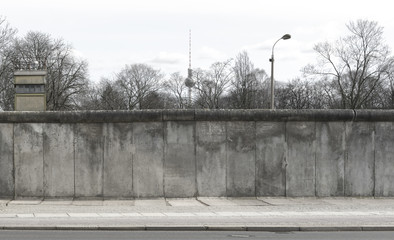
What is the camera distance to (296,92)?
90375 millimetres

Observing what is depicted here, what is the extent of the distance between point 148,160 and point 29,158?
3.67 meters

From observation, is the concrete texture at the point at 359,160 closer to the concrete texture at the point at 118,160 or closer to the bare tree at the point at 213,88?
the concrete texture at the point at 118,160

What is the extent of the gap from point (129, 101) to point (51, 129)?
2981 inches

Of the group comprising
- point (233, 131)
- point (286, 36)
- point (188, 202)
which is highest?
point (286, 36)

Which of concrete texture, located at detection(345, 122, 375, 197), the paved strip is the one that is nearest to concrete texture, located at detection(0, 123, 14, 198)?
the paved strip

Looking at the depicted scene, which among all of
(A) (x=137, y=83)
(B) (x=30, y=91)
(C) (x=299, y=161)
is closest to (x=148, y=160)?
(C) (x=299, y=161)

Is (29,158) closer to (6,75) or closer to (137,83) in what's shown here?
(6,75)

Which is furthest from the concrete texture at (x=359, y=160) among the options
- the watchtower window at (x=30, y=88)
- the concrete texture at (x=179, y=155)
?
the watchtower window at (x=30, y=88)

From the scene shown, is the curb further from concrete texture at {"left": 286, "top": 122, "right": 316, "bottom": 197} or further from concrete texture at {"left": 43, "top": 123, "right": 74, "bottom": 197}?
concrete texture at {"left": 286, "top": 122, "right": 316, "bottom": 197}

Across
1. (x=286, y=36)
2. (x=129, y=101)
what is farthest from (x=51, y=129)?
(x=129, y=101)

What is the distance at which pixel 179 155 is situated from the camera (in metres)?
17.0

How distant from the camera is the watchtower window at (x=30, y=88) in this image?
24.8 meters

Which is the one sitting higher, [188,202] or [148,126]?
[148,126]

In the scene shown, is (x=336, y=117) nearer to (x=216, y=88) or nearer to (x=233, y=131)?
(x=233, y=131)
